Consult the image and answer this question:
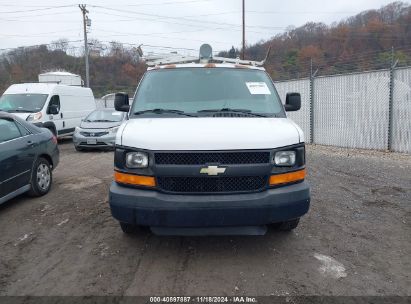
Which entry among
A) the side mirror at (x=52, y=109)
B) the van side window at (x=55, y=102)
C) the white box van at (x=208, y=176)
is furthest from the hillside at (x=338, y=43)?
the white box van at (x=208, y=176)

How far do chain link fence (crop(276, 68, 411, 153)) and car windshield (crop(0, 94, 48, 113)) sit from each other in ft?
31.0

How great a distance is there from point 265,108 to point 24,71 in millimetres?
41192

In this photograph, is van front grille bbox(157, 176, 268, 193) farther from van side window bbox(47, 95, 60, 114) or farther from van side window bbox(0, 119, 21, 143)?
van side window bbox(47, 95, 60, 114)

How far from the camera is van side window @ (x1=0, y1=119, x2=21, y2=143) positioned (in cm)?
575

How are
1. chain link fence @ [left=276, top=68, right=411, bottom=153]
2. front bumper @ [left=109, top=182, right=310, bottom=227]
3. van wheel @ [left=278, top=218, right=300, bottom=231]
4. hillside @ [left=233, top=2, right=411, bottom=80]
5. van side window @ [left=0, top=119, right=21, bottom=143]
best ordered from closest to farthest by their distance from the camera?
front bumper @ [left=109, top=182, right=310, bottom=227] → van wheel @ [left=278, top=218, right=300, bottom=231] → van side window @ [left=0, top=119, right=21, bottom=143] → chain link fence @ [left=276, top=68, right=411, bottom=153] → hillside @ [left=233, top=2, right=411, bottom=80]

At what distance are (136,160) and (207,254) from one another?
1306 mm

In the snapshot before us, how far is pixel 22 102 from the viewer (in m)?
13.4

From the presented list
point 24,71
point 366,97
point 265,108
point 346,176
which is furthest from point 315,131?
point 24,71

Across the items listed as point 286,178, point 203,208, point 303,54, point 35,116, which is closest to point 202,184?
point 203,208

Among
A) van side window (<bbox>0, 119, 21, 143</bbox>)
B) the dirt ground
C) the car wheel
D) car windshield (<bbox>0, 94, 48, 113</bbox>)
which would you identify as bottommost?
the dirt ground

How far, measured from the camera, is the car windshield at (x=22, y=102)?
42.9 ft

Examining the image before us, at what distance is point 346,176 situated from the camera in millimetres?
7840

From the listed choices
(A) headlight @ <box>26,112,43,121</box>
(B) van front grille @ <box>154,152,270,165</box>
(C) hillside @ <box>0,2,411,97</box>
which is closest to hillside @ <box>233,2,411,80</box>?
(C) hillside @ <box>0,2,411,97</box>

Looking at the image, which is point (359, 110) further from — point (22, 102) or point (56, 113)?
point (22, 102)
